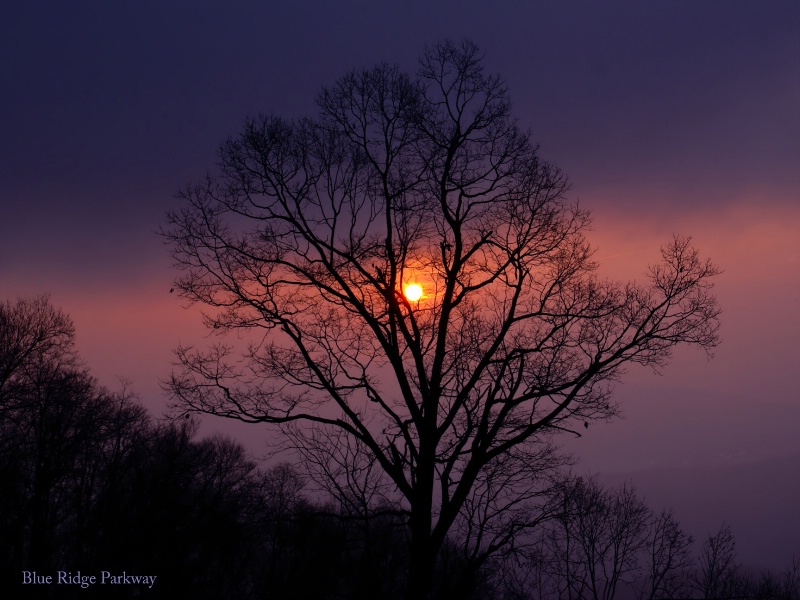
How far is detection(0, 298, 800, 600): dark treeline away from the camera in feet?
46.6

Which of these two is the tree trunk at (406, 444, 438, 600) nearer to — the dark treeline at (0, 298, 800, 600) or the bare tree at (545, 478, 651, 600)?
the dark treeline at (0, 298, 800, 600)

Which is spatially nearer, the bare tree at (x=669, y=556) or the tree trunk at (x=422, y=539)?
the tree trunk at (x=422, y=539)

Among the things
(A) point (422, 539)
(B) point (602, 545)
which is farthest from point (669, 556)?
(A) point (422, 539)

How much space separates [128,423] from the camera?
3569 centimetres

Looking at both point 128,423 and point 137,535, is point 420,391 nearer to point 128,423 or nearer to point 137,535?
point 137,535

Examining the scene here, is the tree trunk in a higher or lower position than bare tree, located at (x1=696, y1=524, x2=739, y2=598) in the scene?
higher

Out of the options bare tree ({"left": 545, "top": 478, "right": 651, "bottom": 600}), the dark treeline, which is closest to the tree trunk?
the dark treeline

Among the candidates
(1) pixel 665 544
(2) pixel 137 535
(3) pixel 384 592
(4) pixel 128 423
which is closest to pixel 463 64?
(3) pixel 384 592

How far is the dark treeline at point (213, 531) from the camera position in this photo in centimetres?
1421

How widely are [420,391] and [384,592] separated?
4941 millimetres

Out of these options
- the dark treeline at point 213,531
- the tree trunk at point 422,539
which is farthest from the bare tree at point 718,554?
the tree trunk at point 422,539

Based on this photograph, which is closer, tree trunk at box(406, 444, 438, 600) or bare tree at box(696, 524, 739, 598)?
tree trunk at box(406, 444, 438, 600)

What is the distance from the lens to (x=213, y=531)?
45.8ft

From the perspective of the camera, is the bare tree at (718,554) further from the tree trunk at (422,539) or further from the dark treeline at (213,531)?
the tree trunk at (422,539)
